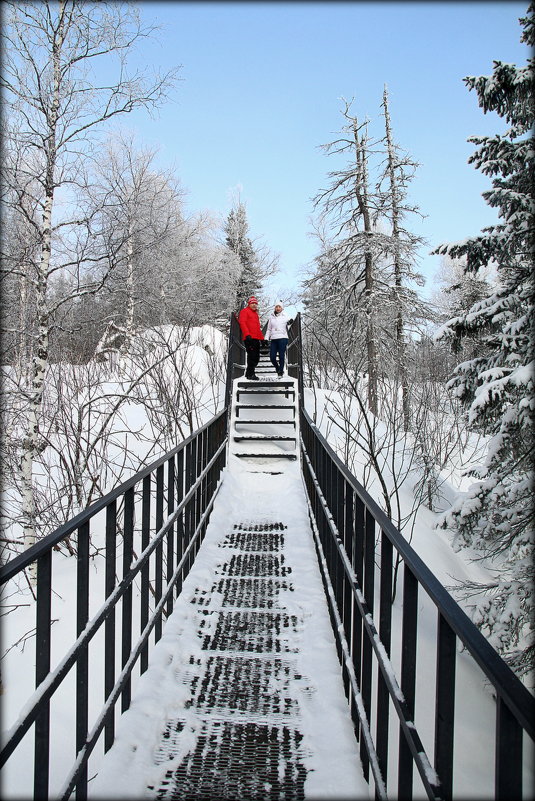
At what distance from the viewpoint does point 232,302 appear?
34188mm

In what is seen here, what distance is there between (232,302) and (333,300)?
621 inches

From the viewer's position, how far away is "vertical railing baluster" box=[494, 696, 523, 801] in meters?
0.93

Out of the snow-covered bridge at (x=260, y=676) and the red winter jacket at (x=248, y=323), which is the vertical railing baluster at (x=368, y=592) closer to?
the snow-covered bridge at (x=260, y=676)

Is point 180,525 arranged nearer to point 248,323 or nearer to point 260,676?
point 260,676

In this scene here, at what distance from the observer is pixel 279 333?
37.9 feet

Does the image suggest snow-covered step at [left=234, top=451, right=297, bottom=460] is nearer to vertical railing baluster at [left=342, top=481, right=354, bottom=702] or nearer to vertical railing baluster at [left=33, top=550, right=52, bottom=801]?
vertical railing baluster at [left=342, top=481, right=354, bottom=702]

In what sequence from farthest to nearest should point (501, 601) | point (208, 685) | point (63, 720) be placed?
point (501, 601) < point (63, 720) < point (208, 685)

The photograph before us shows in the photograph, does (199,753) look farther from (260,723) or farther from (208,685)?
(208,685)

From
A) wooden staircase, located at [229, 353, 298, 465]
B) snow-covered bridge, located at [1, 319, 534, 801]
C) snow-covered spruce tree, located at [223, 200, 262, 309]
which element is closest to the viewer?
snow-covered bridge, located at [1, 319, 534, 801]

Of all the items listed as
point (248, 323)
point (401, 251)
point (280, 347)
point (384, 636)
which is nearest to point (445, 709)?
point (384, 636)

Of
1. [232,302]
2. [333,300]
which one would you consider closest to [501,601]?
[333,300]

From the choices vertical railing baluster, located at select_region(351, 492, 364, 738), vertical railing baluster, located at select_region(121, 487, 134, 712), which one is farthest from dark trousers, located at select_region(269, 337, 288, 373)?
vertical railing baluster, located at select_region(121, 487, 134, 712)

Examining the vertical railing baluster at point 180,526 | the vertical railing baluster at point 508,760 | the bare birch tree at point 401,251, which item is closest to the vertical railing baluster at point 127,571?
the vertical railing baluster at point 180,526

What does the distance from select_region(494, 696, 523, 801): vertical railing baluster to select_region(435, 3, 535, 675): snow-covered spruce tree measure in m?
3.97
